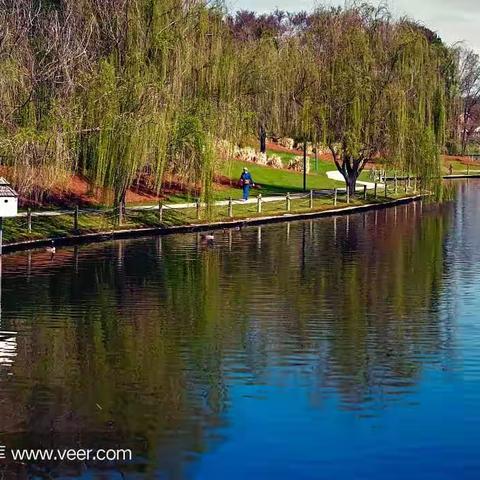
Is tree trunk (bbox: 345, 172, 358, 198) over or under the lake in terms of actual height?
over

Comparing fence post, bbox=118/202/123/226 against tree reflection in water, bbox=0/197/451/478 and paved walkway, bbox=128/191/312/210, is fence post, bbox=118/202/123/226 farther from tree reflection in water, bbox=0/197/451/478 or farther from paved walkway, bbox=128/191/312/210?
paved walkway, bbox=128/191/312/210

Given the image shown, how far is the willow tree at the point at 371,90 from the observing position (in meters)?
56.0

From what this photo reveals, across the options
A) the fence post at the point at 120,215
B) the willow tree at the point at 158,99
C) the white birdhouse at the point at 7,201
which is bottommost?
the fence post at the point at 120,215

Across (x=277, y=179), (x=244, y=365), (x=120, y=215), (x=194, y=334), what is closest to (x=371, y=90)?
(x=277, y=179)

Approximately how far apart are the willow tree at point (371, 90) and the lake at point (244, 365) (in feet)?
78.2

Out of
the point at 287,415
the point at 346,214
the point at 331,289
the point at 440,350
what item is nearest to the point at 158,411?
the point at 287,415

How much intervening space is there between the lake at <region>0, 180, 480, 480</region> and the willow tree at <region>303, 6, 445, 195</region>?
23845mm

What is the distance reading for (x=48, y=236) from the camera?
3628cm

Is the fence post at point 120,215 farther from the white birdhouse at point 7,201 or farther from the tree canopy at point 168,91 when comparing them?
the white birdhouse at point 7,201

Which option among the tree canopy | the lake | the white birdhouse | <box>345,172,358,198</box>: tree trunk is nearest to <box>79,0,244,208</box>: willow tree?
the tree canopy

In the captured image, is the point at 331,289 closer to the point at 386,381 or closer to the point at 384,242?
the point at 386,381

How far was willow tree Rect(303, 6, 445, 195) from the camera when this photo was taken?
56031 millimetres

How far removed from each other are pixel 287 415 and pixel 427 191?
155ft

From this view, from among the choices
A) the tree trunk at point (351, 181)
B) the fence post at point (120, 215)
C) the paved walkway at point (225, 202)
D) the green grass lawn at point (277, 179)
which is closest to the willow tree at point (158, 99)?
the fence post at point (120, 215)
